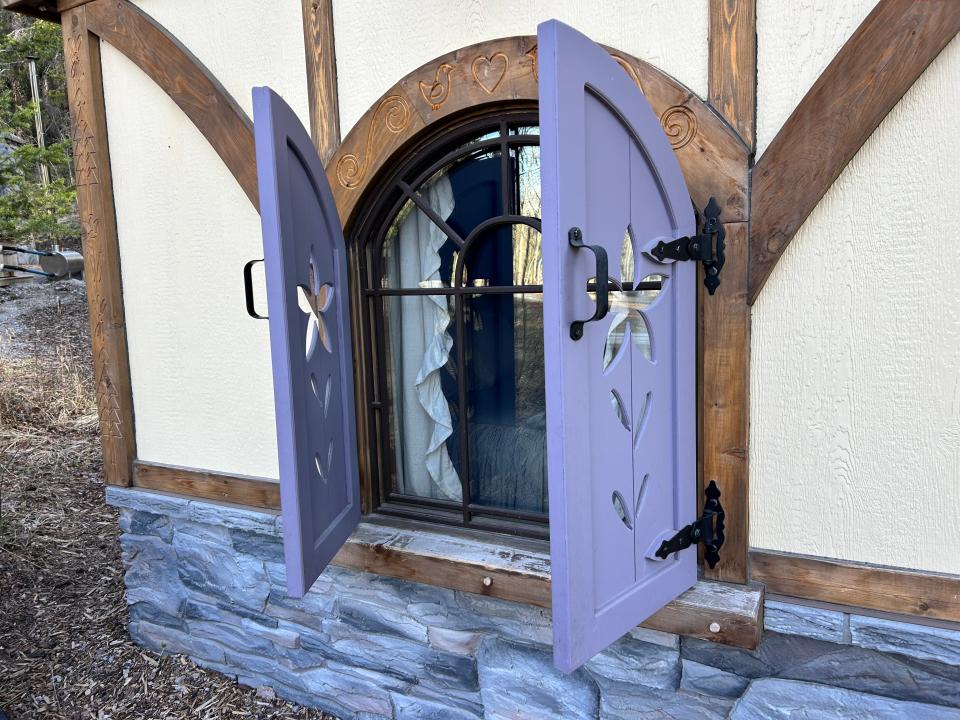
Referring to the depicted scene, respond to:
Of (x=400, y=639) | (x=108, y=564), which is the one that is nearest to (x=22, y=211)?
(x=108, y=564)

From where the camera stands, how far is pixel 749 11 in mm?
1907

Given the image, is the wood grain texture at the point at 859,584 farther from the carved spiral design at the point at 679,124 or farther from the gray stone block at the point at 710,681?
the carved spiral design at the point at 679,124

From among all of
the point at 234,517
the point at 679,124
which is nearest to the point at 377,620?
the point at 234,517

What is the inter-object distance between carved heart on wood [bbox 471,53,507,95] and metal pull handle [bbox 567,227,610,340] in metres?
1.00

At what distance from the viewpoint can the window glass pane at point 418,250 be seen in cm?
254

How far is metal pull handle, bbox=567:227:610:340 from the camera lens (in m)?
1.39

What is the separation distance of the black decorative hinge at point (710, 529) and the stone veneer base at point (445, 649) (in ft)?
0.73

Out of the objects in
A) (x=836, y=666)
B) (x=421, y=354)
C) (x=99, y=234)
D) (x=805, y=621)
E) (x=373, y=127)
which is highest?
(x=373, y=127)

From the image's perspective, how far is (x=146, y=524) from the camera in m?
3.38

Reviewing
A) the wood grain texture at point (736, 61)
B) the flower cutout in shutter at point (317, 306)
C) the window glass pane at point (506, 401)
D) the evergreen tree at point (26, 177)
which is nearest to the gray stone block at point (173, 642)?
the window glass pane at point (506, 401)

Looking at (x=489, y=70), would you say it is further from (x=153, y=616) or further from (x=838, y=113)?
(x=153, y=616)

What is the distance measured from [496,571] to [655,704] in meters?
0.63

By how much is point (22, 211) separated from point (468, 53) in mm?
8938

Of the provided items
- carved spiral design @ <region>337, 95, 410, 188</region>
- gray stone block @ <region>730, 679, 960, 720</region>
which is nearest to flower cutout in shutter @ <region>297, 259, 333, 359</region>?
carved spiral design @ <region>337, 95, 410, 188</region>
